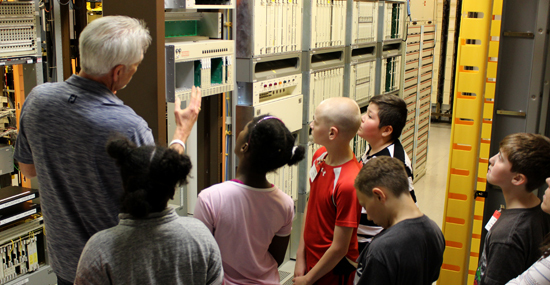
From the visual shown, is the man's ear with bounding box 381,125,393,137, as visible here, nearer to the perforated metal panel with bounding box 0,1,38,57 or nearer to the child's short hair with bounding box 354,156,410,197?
the child's short hair with bounding box 354,156,410,197

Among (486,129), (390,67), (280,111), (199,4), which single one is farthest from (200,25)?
(390,67)

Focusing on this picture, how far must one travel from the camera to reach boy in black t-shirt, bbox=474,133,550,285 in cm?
178

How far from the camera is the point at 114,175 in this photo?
146cm

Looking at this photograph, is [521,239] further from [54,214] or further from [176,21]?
[176,21]

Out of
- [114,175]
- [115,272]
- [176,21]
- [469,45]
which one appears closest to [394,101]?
[469,45]

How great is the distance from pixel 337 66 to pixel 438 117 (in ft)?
23.2

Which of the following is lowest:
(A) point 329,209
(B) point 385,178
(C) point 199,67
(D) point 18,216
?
(D) point 18,216

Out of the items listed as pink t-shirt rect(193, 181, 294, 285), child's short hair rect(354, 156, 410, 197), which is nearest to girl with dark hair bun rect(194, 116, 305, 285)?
pink t-shirt rect(193, 181, 294, 285)

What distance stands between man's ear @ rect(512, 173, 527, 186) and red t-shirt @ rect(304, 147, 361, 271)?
624mm

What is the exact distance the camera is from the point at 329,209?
2.01 metres

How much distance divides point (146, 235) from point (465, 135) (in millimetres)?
2211

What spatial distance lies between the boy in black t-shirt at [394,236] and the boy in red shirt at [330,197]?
0.88 ft

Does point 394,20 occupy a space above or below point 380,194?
above

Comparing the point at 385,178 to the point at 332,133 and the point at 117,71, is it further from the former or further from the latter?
the point at 117,71
